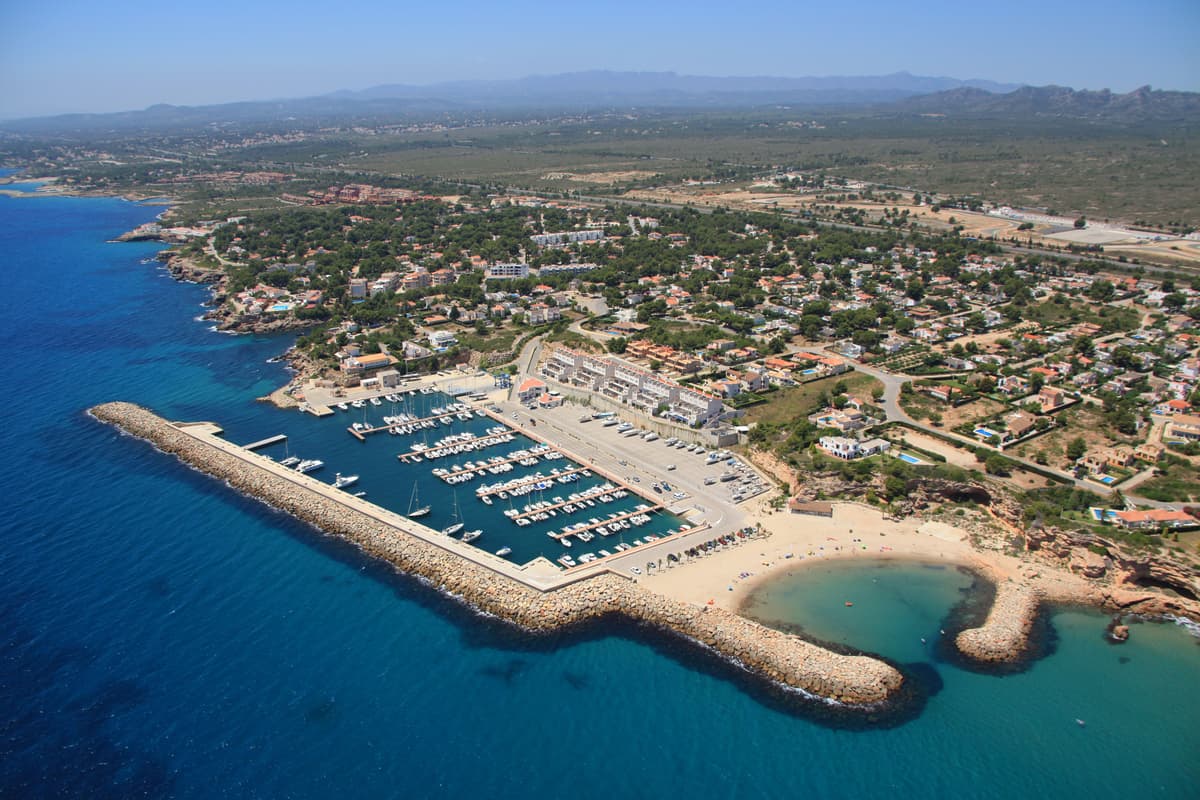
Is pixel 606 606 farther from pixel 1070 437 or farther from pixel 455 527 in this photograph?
pixel 1070 437

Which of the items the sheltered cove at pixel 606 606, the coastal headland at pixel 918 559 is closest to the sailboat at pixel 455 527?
the sheltered cove at pixel 606 606

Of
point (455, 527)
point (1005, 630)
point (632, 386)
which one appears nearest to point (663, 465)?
point (632, 386)

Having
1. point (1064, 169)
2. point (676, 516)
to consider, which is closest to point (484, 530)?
point (676, 516)

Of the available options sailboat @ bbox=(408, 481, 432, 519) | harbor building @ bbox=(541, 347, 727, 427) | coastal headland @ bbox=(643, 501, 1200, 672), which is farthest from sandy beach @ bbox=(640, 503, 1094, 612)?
sailboat @ bbox=(408, 481, 432, 519)

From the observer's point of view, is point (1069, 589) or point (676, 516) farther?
point (676, 516)

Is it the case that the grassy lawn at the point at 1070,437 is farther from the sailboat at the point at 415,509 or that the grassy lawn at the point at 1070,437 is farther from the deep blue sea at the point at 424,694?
the sailboat at the point at 415,509

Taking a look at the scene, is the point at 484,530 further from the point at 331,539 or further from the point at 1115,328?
the point at 1115,328

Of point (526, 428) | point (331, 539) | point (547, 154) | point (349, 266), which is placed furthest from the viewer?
point (547, 154)
